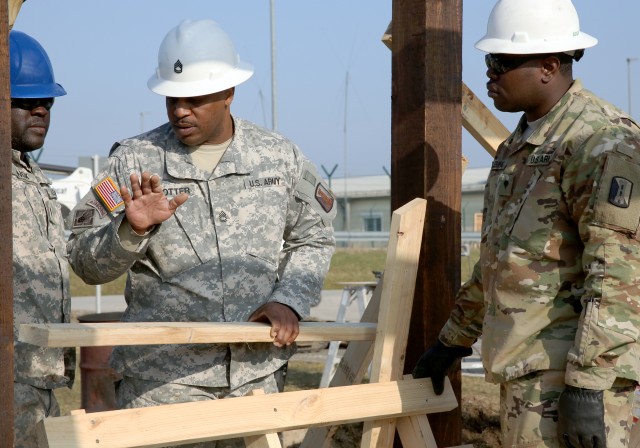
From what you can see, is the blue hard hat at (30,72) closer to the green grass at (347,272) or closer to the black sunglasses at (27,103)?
the black sunglasses at (27,103)

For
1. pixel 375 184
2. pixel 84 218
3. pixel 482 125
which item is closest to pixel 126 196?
pixel 84 218

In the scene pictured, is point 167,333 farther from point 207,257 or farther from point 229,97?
point 229,97

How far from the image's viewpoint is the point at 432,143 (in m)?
4.05

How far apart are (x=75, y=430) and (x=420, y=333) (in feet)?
5.18

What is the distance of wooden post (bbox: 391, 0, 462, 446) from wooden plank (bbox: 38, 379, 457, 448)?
338 millimetres

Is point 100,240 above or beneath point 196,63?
beneath

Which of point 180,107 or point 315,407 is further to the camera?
point 180,107

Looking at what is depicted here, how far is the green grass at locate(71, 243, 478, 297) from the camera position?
2120cm

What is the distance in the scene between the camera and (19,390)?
13.1 ft

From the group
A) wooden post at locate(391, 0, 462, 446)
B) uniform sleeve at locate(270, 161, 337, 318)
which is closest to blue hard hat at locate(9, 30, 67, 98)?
uniform sleeve at locate(270, 161, 337, 318)

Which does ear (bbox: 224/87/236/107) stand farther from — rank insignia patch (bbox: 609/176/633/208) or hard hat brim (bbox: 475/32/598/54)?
rank insignia patch (bbox: 609/176/633/208)

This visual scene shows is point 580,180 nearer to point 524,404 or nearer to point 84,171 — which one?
point 524,404

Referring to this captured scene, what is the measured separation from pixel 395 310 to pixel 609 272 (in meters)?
0.98

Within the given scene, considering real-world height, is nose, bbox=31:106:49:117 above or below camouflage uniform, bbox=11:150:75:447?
above
